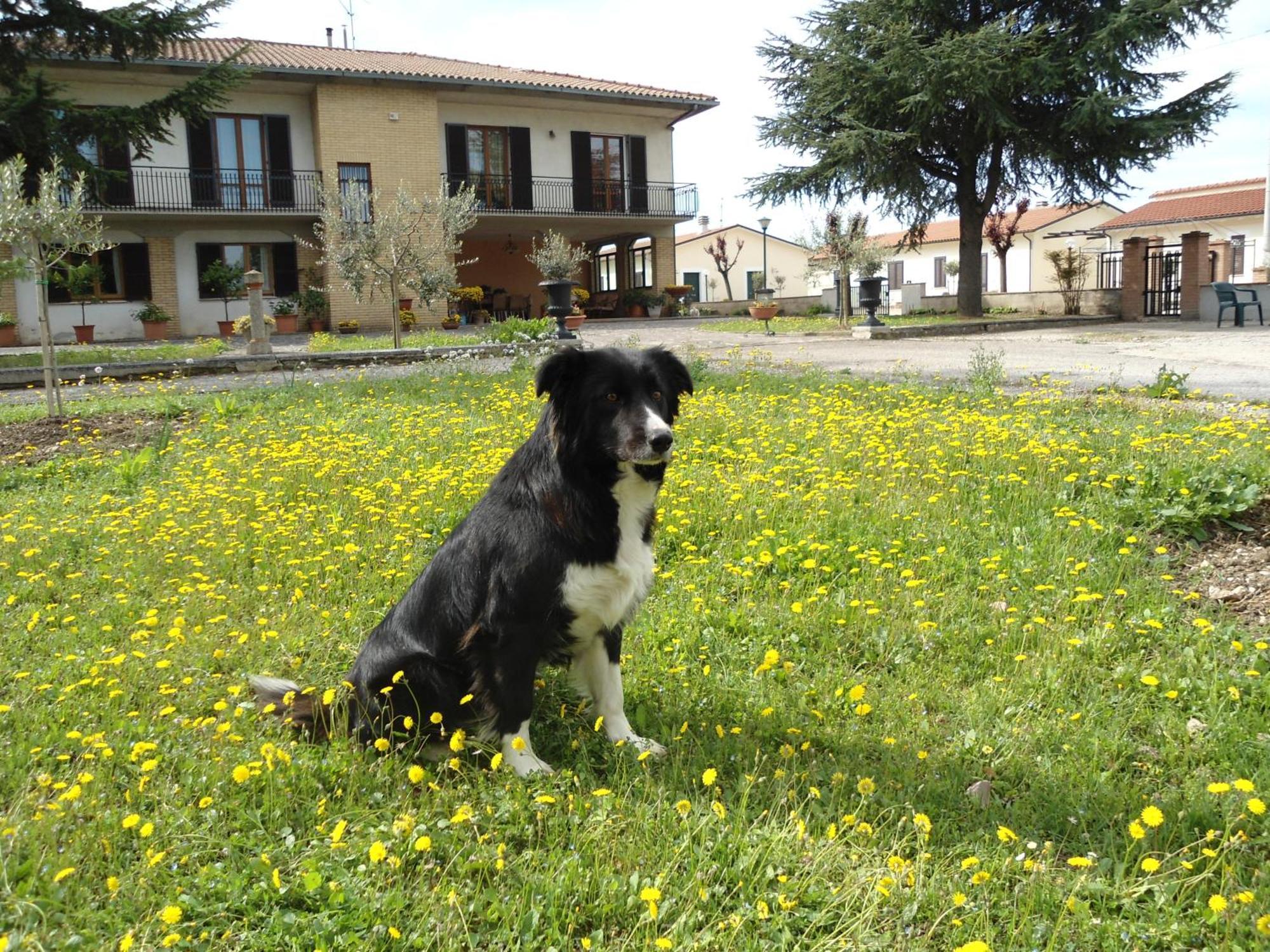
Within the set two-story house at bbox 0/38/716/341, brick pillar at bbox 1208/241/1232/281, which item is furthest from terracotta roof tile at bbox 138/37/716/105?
brick pillar at bbox 1208/241/1232/281

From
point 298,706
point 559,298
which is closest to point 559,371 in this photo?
point 298,706

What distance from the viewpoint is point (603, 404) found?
2697mm

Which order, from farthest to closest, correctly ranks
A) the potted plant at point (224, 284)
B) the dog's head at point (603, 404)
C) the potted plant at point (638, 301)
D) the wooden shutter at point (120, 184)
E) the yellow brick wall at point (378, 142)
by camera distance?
1. the potted plant at point (638, 301)
2. the yellow brick wall at point (378, 142)
3. the potted plant at point (224, 284)
4. the wooden shutter at point (120, 184)
5. the dog's head at point (603, 404)

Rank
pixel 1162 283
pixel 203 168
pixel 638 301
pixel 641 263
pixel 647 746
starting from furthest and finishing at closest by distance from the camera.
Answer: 1. pixel 641 263
2. pixel 638 301
3. pixel 203 168
4. pixel 1162 283
5. pixel 647 746

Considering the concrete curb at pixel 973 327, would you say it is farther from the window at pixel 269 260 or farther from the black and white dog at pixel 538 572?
the black and white dog at pixel 538 572

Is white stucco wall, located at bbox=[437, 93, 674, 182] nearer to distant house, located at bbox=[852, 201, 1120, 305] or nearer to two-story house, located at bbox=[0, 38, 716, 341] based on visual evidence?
two-story house, located at bbox=[0, 38, 716, 341]

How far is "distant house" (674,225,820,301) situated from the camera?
5381cm

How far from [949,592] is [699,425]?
334 cm

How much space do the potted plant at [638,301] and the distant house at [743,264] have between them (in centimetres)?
2343

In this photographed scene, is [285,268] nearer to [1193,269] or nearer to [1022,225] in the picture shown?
[1193,269]

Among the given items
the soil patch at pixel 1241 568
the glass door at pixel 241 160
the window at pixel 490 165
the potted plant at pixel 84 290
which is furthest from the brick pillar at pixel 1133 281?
the potted plant at pixel 84 290

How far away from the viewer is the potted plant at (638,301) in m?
29.1

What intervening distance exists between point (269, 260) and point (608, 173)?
36.5ft

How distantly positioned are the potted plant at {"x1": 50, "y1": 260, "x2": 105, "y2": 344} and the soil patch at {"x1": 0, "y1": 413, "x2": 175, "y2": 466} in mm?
15492
